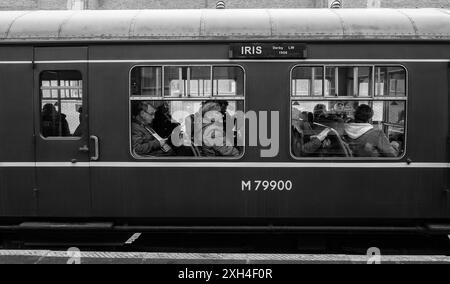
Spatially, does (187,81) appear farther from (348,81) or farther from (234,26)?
(348,81)

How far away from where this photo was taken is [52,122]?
5469 millimetres

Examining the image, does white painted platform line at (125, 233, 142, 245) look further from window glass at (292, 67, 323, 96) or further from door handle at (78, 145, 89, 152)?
window glass at (292, 67, 323, 96)

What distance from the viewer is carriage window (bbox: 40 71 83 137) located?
5.46m

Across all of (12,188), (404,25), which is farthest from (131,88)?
(404,25)

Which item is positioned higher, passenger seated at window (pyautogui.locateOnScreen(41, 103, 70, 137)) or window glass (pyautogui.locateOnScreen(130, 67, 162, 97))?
window glass (pyautogui.locateOnScreen(130, 67, 162, 97))

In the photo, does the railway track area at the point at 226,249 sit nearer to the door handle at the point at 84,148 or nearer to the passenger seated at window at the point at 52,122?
the door handle at the point at 84,148

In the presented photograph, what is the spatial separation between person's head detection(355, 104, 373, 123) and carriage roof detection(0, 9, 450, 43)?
2.65 ft

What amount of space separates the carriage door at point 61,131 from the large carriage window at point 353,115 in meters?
2.52

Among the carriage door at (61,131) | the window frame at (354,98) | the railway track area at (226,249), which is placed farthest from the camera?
the railway track area at (226,249)

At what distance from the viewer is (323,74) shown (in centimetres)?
536

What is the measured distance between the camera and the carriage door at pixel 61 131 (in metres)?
5.40

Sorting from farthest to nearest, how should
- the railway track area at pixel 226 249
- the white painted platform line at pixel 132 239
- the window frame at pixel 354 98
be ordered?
the white painted platform line at pixel 132 239 < the railway track area at pixel 226 249 < the window frame at pixel 354 98

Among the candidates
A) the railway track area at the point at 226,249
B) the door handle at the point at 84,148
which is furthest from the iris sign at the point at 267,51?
the railway track area at the point at 226,249

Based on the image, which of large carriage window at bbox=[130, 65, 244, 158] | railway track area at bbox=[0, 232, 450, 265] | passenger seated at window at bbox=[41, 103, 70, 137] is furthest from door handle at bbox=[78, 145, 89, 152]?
railway track area at bbox=[0, 232, 450, 265]
